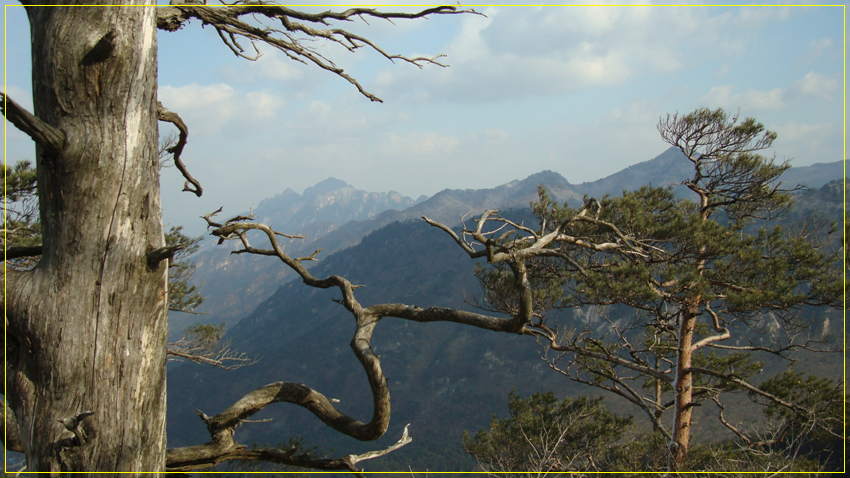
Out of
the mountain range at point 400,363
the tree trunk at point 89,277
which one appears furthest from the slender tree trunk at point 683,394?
the mountain range at point 400,363

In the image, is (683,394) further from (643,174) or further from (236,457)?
(643,174)

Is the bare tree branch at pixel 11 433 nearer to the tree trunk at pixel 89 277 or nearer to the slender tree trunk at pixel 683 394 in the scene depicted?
the tree trunk at pixel 89 277

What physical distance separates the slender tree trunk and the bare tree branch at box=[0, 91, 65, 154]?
868 cm

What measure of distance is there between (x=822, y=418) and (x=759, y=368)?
4.85 ft

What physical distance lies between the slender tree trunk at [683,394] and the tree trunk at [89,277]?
27.5ft

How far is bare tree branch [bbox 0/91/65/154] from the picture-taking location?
127 centimetres

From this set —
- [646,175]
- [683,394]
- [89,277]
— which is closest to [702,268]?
[683,394]

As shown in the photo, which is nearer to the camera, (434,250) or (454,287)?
(454,287)

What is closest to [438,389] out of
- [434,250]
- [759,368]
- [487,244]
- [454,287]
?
[454,287]

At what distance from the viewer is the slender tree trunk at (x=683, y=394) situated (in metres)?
7.95

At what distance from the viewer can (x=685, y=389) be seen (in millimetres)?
8203

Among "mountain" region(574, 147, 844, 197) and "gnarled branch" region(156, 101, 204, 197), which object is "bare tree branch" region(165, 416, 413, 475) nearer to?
"gnarled branch" region(156, 101, 204, 197)

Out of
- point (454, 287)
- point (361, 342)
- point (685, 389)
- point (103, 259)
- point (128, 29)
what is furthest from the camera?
point (454, 287)

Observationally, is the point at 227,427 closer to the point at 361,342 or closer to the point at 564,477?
the point at 361,342
